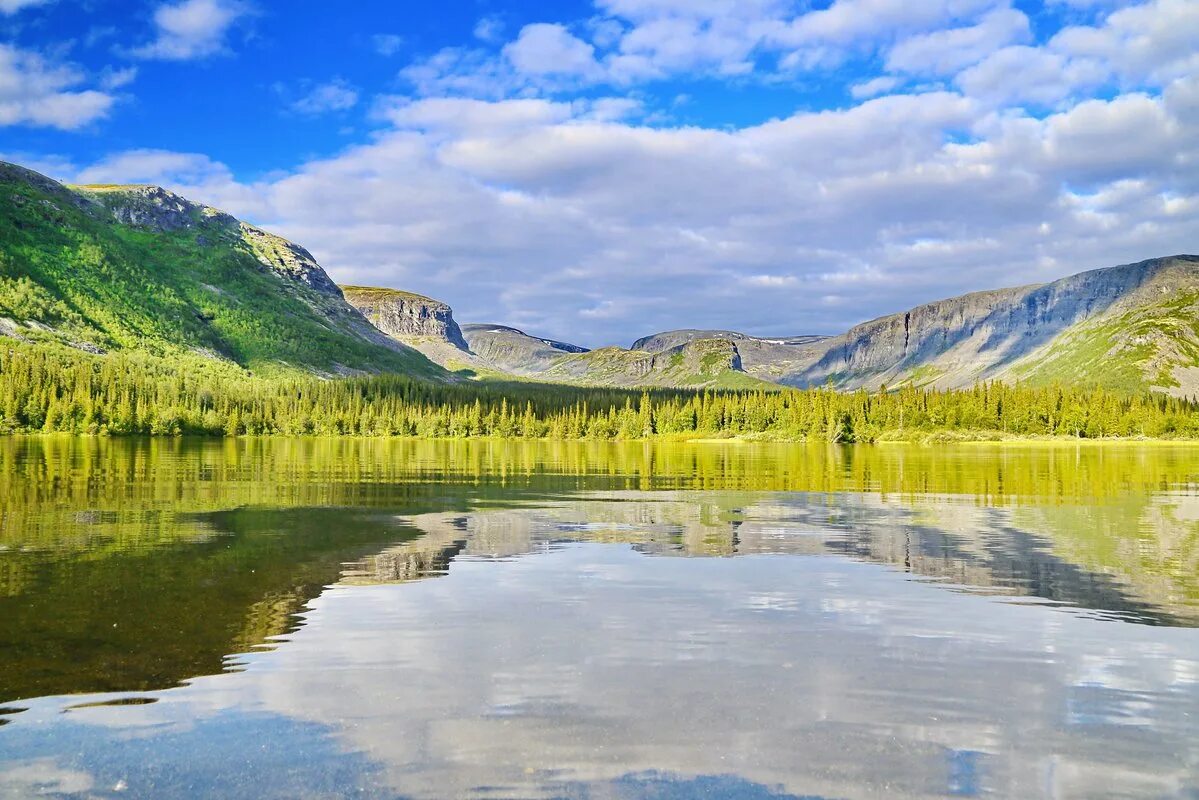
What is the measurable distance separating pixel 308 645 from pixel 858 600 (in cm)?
1443

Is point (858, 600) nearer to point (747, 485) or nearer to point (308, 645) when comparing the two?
point (308, 645)

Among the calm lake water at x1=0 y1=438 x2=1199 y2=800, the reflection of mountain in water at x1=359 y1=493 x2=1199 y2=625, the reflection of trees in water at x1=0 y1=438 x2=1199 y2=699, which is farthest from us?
the reflection of mountain in water at x1=359 y1=493 x2=1199 y2=625

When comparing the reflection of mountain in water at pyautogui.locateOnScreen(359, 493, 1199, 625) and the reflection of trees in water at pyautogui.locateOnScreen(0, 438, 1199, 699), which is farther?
the reflection of mountain in water at pyautogui.locateOnScreen(359, 493, 1199, 625)

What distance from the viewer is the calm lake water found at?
39.9 feet

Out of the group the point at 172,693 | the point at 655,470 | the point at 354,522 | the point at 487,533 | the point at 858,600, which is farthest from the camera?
the point at 655,470

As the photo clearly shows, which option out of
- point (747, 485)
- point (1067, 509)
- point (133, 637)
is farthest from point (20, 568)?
point (747, 485)

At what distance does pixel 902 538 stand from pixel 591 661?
2388 centimetres

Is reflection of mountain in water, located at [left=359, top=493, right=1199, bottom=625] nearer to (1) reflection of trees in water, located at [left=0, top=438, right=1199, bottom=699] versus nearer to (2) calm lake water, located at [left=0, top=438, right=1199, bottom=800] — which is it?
(1) reflection of trees in water, located at [left=0, top=438, right=1199, bottom=699]

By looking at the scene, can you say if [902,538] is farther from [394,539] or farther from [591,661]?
[591,661]

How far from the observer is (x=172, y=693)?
15102mm

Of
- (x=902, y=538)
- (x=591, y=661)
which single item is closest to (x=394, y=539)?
(x=591, y=661)

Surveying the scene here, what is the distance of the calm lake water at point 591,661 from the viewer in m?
12.2

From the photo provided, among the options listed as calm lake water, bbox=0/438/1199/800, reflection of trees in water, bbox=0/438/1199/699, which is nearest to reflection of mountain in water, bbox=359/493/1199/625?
reflection of trees in water, bbox=0/438/1199/699

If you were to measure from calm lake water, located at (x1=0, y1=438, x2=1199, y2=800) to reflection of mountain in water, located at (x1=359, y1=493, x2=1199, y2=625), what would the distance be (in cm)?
29
